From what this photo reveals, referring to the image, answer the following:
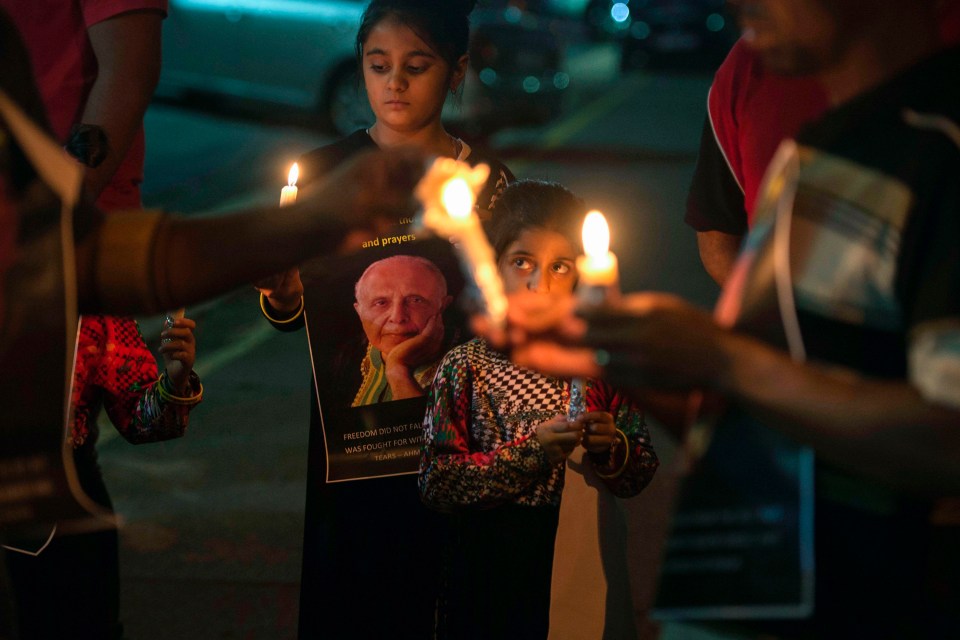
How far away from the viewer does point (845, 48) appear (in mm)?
1831

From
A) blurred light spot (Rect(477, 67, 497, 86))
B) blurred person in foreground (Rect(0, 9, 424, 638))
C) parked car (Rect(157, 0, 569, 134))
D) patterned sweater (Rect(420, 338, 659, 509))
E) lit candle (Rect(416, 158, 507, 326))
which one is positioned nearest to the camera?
lit candle (Rect(416, 158, 507, 326))

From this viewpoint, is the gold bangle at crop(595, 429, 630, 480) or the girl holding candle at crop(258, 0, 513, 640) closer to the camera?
the gold bangle at crop(595, 429, 630, 480)

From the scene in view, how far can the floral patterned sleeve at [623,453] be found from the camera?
121 inches

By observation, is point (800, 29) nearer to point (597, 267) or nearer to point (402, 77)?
point (597, 267)

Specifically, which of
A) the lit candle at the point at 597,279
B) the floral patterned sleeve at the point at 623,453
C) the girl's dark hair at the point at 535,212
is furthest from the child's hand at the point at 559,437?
the lit candle at the point at 597,279

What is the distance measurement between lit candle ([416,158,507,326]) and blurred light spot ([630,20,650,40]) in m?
22.9

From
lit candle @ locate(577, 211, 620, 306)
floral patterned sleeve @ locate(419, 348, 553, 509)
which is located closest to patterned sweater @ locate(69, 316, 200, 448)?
floral patterned sleeve @ locate(419, 348, 553, 509)

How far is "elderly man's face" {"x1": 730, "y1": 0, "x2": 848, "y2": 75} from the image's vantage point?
180 cm

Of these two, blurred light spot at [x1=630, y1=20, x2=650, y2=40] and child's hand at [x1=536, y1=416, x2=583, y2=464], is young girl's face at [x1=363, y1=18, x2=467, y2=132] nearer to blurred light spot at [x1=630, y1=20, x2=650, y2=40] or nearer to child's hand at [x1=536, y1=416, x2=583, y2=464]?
child's hand at [x1=536, y1=416, x2=583, y2=464]

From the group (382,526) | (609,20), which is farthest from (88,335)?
(609,20)

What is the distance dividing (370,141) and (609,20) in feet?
76.0

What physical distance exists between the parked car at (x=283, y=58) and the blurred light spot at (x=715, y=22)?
10.6 m

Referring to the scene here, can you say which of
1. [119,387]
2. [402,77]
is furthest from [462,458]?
[402,77]

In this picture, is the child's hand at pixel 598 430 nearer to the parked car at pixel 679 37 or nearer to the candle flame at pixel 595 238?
the candle flame at pixel 595 238
